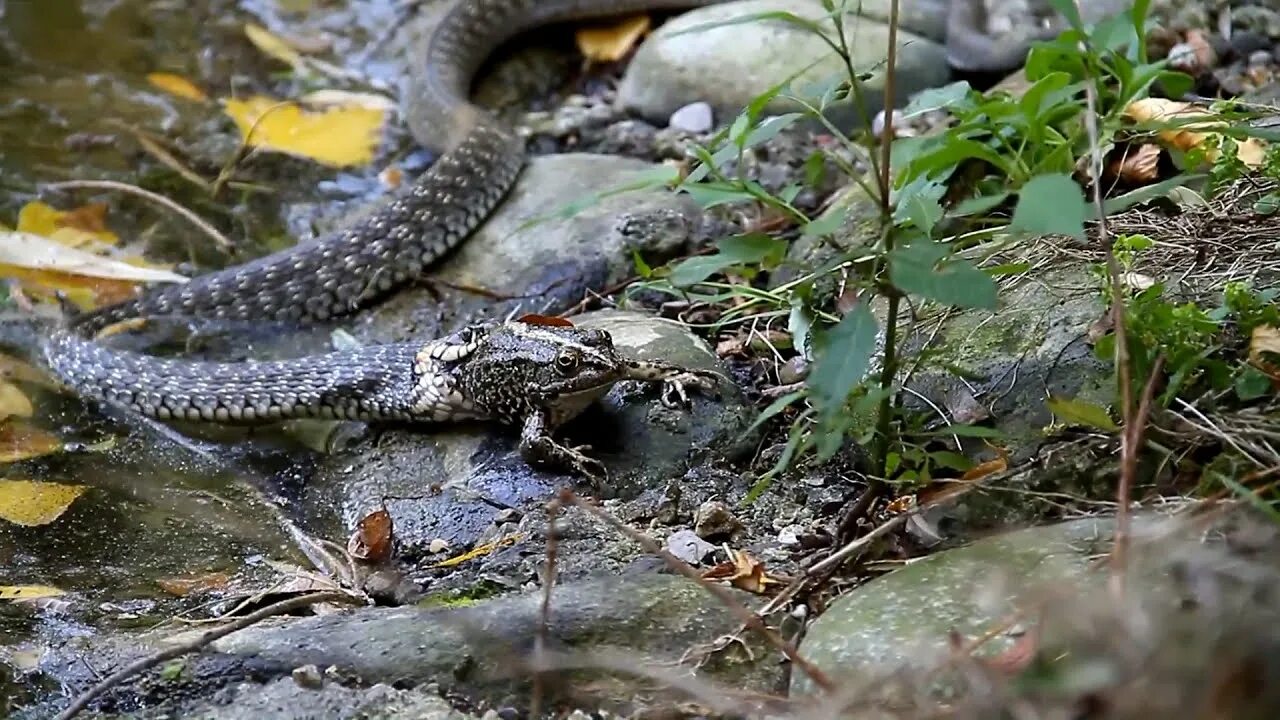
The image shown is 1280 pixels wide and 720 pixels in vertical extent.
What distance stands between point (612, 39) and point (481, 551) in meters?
4.71

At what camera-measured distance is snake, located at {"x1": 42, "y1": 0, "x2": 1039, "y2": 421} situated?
4934 mm

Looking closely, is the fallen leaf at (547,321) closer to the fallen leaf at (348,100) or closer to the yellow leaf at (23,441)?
the yellow leaf at (23,441)

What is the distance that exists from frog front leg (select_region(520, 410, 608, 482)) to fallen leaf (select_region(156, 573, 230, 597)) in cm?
104

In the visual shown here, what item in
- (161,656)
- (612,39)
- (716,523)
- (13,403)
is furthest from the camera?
(612,39)

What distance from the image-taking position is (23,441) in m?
4.66

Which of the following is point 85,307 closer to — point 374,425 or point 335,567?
point 374,425

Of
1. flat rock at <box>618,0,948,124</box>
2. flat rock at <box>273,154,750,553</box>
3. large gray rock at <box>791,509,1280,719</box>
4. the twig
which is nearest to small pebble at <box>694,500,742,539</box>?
flat rock at <box>273,154,750,553</box>

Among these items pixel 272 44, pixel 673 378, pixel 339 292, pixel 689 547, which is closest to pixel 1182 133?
pixel 673 378

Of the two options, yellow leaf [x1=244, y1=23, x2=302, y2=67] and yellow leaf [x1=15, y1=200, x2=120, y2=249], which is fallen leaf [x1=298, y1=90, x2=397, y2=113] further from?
yellow leaf [x1=15, y1=200, x2=120, y2=249]

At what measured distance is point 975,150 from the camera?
316cm

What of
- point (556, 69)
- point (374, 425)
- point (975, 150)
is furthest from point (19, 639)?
point (556, 69)

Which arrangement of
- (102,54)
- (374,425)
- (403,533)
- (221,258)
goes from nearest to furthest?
(403,533), (374,425), (221,258), (102,54)

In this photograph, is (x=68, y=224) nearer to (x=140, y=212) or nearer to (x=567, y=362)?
(x=140, y=212)

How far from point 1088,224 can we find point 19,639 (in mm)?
3507
